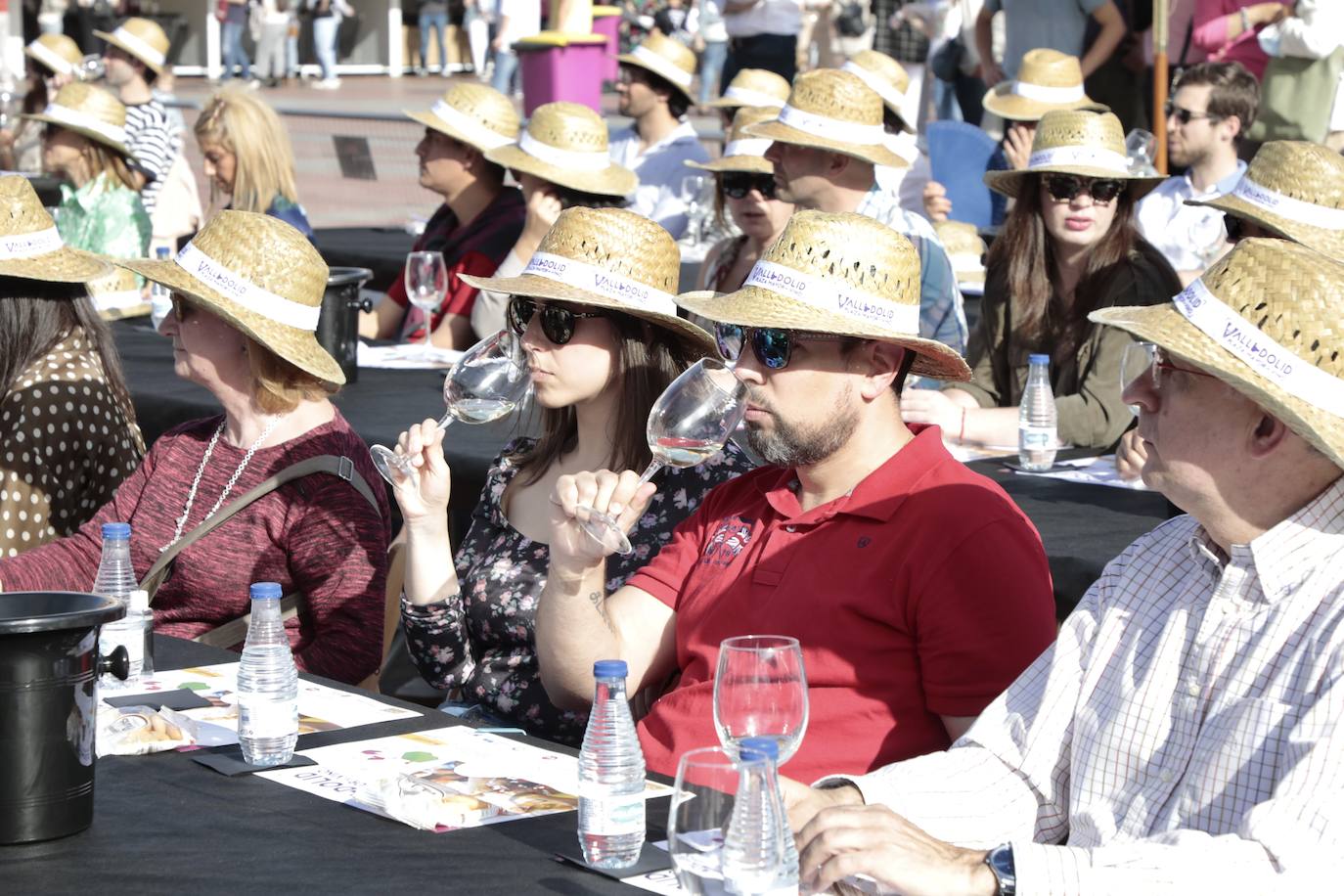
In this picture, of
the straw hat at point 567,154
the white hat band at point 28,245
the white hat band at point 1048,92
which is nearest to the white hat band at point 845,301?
the white hat band at point 28,245

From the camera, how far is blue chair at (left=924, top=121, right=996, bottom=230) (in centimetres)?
1170

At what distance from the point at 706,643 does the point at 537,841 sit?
848mm

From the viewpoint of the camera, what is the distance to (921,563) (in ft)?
10.2

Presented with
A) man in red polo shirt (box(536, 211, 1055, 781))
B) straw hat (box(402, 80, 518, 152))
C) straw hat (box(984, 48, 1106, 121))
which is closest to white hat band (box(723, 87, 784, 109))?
straw hat (box(984, 48, 1106, 121))

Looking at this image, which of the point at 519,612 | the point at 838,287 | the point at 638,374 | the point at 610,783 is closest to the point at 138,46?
the point at 638,374

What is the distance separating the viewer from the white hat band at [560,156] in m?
7.98

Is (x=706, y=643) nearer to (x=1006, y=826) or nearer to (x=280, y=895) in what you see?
(x=1006, y=826)

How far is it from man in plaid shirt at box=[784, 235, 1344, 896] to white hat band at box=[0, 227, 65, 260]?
3.10m

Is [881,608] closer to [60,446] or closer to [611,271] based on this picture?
[611,271]

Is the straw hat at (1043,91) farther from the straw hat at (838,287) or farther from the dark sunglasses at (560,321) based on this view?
the straw hat at (838,287)

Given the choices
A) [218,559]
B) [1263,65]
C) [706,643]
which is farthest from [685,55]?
[706,643]

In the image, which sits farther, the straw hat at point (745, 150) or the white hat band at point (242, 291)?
the straw hat at point (745, 150)

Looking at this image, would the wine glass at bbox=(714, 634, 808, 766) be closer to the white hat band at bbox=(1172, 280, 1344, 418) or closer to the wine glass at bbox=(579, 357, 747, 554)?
the white hat band at bbox=(1172, 280, 1344, 418)

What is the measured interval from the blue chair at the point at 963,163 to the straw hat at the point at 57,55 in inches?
255
